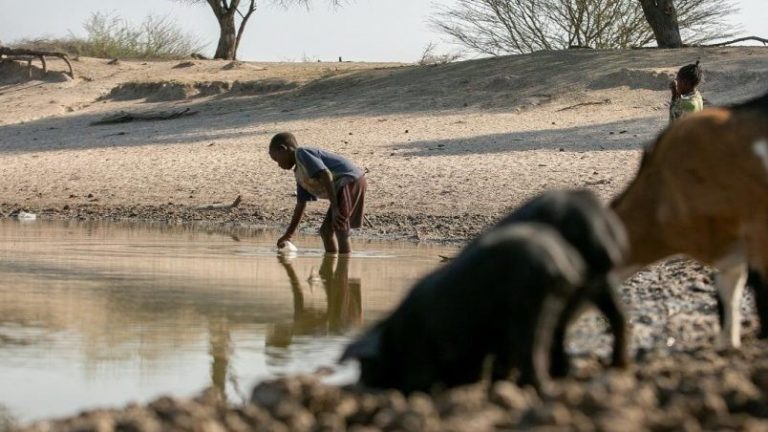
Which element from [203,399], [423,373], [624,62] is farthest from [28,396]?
[624,62]

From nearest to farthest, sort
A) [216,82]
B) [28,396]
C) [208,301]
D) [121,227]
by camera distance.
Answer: [28,396]
[208,301]
[121,227]
[216,82]

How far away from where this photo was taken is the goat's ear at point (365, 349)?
219 inches

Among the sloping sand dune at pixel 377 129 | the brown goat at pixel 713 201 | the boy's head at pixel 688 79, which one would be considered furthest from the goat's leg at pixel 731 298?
the sloping sand dune at pixel 377 129

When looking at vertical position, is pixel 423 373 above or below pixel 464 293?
below

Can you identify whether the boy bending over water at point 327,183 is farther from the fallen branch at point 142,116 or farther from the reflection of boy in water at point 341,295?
the fallen branch at point 142,116

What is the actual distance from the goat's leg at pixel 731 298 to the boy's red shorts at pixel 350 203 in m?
5.31

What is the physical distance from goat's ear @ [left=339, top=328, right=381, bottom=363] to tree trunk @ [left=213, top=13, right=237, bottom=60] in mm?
29472

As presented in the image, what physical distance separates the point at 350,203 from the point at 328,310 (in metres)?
3.03

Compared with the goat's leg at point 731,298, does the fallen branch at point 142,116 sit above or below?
above

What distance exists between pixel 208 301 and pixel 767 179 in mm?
3949

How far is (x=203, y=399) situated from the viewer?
18.4 feet

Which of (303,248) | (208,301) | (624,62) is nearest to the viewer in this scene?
(208,301)

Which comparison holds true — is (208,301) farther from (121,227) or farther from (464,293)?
(121,227)

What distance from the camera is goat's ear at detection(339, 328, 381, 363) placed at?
18.3ft
